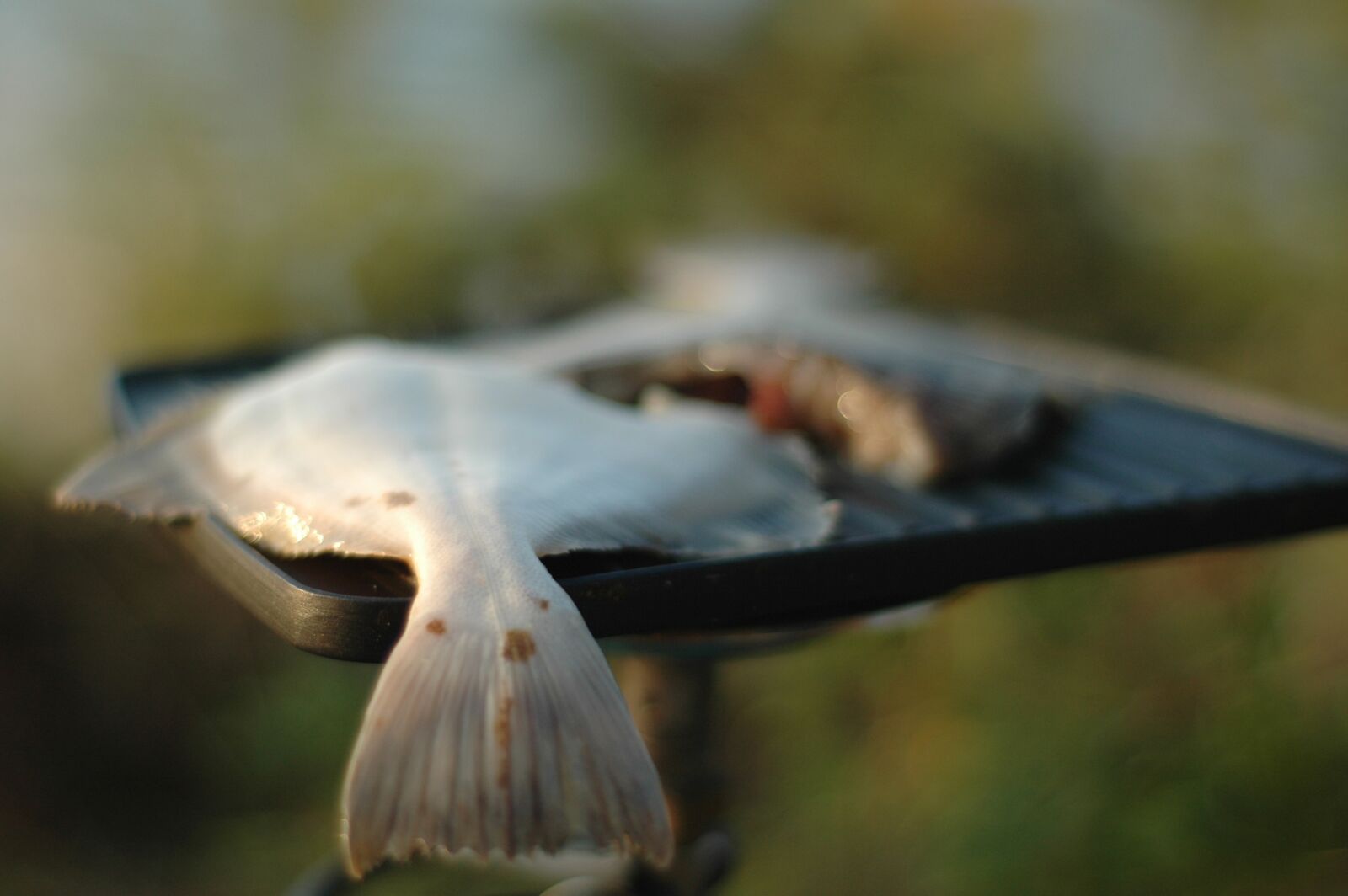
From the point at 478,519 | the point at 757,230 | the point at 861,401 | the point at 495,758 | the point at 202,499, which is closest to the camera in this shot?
the point at 495,758

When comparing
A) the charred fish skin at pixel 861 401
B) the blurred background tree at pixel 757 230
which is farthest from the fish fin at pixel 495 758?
the blurred background tree at pixel 757 230

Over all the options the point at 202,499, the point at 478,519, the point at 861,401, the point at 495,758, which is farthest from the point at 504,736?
the point at 861,401

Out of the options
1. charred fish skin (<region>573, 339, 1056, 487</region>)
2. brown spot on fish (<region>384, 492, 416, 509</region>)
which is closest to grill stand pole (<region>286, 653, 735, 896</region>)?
charred fish skin (<region>573, 339, 1056, 487</region>)

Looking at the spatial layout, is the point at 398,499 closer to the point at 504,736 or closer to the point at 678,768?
the point at 504,736

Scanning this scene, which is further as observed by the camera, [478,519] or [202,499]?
[202,499]

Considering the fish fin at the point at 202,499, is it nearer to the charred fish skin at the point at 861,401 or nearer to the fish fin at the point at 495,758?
the fish fin at the point at 495,758

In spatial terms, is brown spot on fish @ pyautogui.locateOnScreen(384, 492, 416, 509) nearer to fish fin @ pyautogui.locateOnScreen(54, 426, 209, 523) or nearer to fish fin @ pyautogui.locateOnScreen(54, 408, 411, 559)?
fish fin @ pyautogui.locateOnScreen(54, 408, 411, 559)

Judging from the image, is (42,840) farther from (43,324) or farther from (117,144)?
(117,144)
